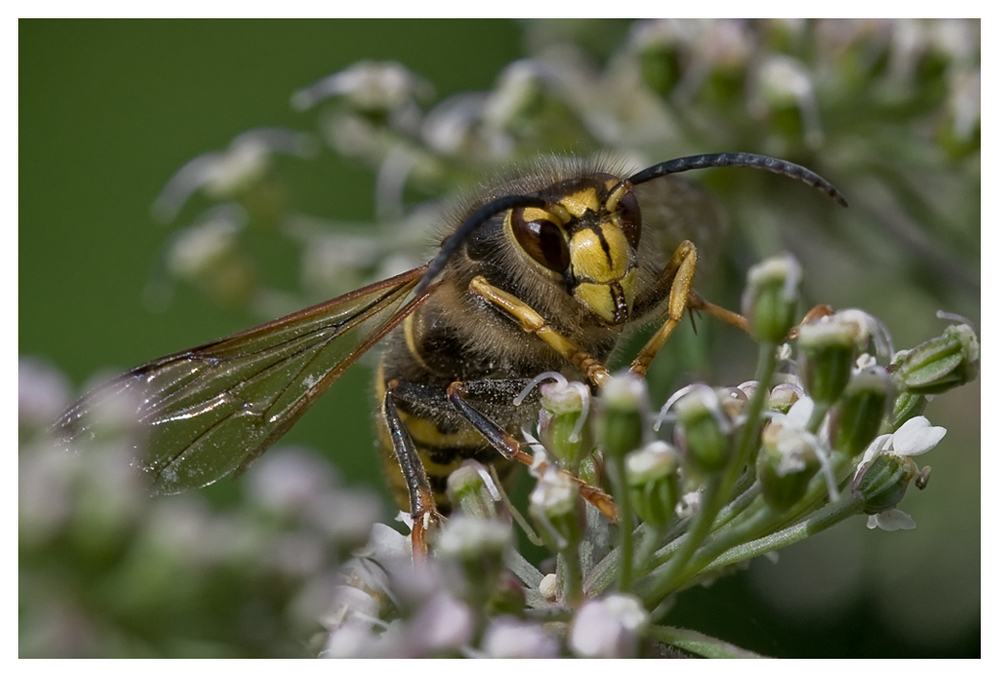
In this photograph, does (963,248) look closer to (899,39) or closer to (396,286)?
(899,39)

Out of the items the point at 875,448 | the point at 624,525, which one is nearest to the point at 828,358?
the point at 875,448

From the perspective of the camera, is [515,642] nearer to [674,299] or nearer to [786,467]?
[786,467]

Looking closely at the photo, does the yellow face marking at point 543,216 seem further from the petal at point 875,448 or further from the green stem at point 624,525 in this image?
the petal at point 875,448

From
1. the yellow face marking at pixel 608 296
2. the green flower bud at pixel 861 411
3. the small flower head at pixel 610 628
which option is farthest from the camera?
the yellow face marking at pixel 608 296

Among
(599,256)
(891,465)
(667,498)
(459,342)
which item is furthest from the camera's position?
(459,342)

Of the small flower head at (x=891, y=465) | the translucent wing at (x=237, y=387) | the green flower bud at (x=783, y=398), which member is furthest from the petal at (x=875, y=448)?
the translucent wing at (x=237, y=387)
